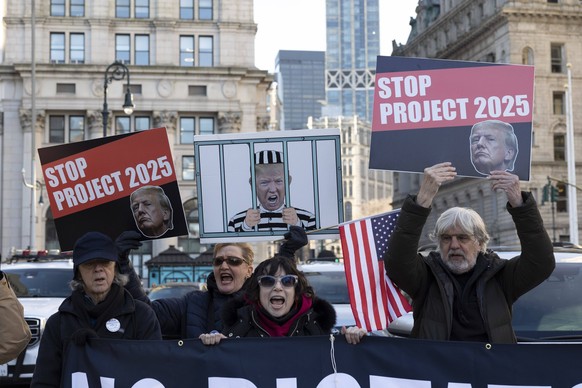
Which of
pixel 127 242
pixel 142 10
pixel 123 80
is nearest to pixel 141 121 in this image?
pixel 123 80

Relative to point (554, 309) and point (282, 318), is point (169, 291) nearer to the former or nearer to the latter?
point (554, 309)

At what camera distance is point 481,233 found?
5.83m

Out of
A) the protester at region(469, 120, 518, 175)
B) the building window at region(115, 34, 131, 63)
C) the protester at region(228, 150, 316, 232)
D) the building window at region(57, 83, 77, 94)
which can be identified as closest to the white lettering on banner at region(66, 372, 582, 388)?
the protester at region(469, 120, 518, 175)

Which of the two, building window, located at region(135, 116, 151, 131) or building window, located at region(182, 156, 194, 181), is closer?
building window, located at region(182, 156, 194, 181)

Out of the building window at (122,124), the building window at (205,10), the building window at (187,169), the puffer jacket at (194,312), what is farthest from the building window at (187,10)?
the puffer jacket at (194,312)

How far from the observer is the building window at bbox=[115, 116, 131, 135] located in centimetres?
6981

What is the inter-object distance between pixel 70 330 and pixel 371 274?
1.90 m

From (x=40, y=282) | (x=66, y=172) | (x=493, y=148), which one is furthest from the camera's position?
(x=40, y=282)

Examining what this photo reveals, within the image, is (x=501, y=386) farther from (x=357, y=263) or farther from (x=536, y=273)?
(x=357, y=263)

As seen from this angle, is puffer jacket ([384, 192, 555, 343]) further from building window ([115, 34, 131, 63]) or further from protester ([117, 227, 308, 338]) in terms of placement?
building window ([115, 34, 131, 63])

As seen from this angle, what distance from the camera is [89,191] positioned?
25.3ft

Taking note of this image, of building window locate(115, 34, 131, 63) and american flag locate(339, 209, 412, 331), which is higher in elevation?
building window locate(115, 34, 131, 63)

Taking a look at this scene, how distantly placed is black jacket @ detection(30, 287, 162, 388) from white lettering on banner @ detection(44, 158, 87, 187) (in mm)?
2297

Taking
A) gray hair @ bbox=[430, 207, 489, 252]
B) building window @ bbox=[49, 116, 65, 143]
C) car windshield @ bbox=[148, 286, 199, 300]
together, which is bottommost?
car windshield @ bbox=[148, 286, 199, 300]
